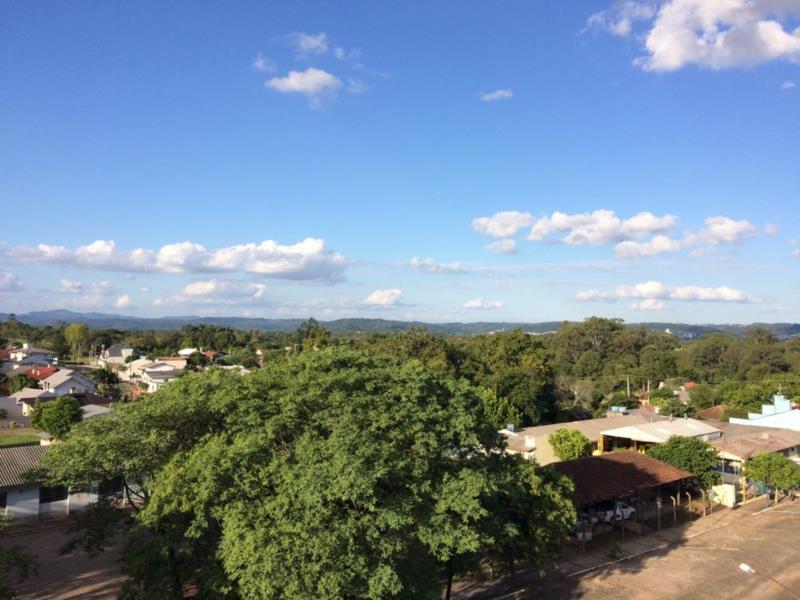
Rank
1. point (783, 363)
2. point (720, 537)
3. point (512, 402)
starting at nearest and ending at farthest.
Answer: point (720, 537) < point (512, 402) < point (783, 363)

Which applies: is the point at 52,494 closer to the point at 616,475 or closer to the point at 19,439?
the point at 19,439

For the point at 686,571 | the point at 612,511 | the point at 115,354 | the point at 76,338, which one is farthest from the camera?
the point at 76,338

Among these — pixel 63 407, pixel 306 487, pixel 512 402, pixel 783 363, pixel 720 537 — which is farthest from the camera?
pixel 783 363

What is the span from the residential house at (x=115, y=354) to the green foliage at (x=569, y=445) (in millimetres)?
70713

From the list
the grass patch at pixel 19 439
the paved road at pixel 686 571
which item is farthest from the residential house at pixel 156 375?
the paved road at pixel 686 571

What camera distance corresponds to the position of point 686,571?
15.8 meters

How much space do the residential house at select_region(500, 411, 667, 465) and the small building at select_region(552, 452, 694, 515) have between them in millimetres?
4378

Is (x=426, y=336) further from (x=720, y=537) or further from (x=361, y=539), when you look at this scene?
(x=361, y=539)

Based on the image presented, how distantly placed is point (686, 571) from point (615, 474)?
13.5 ft

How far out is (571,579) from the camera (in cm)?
1530

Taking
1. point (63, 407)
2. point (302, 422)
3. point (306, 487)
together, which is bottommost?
point (63, 407)

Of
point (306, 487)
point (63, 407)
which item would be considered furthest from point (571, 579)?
point (63, 407)

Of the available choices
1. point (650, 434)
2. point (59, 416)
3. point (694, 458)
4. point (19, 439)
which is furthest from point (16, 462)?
point (650, 434)

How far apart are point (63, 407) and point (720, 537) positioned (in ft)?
104
